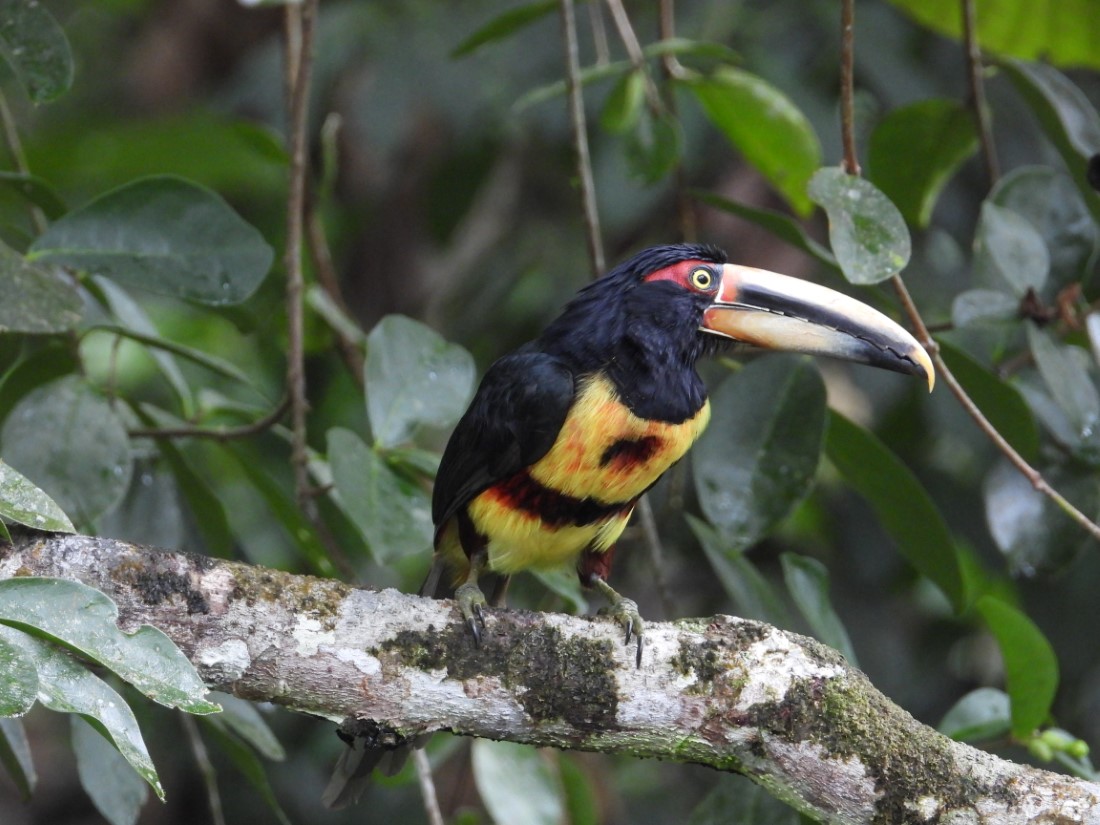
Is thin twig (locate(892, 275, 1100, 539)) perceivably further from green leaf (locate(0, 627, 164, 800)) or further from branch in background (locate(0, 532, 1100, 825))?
green leaf (locate(0, 627, 164, 800))

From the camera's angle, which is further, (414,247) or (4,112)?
(414,247)

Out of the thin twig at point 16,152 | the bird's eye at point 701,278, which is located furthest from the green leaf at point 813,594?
the thin twig at point 16,152

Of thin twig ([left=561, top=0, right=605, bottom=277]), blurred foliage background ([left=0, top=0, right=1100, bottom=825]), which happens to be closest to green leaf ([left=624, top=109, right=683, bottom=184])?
blurred foliage background ([left=0, top=0, right=1100, bottom=825])

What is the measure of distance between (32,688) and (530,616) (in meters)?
0.85

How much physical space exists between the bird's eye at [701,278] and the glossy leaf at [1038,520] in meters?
0.80

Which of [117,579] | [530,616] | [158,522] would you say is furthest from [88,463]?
[530,616]

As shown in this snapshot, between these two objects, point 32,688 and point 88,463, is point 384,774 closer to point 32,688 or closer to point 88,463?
point 88,463

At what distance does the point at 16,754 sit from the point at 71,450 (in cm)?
57

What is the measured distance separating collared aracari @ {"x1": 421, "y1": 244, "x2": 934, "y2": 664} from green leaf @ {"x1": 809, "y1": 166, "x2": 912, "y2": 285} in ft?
0.75

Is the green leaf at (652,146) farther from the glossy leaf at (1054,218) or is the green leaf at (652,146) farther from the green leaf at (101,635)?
the green leaf at (101,635)

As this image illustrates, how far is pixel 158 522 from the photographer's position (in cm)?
287

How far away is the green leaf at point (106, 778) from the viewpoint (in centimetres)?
228

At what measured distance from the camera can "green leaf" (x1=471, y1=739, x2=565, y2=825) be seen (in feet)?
9.32

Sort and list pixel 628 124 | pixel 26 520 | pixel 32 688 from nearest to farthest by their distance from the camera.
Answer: pixel 32 688 → pixel 26 520 → pixel 628 124
